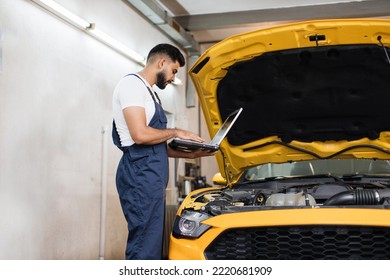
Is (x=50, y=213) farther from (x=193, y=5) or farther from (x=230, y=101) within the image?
(x=193, y=5)

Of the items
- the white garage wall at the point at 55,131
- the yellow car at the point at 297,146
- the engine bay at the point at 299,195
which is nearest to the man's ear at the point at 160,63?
the yellow car at the point at 297,146

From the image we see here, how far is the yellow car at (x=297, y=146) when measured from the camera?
1.97 m

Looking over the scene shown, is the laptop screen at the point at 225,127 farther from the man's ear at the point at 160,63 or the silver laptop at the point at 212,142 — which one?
the man's ear at the point at 160,63

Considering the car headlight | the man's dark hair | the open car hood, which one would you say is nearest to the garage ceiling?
the man's dark hair

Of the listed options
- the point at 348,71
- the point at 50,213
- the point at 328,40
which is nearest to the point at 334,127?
the point at 348,71

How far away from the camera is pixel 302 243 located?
6.46 ft

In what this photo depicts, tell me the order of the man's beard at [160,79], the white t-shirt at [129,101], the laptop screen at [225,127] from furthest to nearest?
1. the man's beard at [160,79]
2. the laptop screen at [225,127]
3. the white t-shirt at [129,101]

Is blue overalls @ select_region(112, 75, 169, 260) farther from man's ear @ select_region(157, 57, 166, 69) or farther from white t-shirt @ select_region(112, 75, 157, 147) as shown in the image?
man's ear @ select_region(157, 57, 166, 69)

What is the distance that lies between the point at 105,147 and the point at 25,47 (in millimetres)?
1569

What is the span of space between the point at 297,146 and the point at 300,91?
0.40 m

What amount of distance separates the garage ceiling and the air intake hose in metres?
4.75

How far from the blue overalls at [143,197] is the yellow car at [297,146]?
0.69 feet

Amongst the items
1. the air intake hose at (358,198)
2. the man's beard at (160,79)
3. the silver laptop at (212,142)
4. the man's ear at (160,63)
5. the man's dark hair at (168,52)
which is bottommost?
the air intake hose at (358,198)

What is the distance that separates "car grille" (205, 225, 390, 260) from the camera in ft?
6.29
